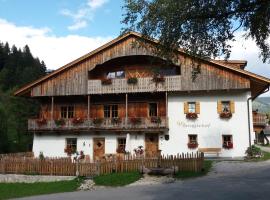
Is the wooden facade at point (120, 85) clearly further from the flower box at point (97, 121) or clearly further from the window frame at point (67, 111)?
the flower box at point (97, 121)

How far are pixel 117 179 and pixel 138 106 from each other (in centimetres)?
1473

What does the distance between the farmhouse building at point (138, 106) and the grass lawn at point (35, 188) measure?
8872 mm

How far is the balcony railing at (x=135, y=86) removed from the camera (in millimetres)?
32181

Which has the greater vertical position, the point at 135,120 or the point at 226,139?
the point at 135,120

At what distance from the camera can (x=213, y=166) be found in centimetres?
2403

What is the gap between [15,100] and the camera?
68250mm

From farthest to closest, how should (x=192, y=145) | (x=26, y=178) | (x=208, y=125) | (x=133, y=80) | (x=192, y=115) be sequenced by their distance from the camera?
(x=133, y=80) < (x=192, y=115) < (x=208, y=125) < (x=192, y=145) < (x=26, y=178)

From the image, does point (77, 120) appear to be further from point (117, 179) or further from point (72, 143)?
point (117, 179)

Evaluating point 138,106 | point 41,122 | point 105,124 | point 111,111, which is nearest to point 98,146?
point 105,124

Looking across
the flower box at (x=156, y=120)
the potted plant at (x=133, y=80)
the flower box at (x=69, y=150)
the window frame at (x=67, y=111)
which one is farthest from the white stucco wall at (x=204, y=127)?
the window frame at (x=67, y=111)

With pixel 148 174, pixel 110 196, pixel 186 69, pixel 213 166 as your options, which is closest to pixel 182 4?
pixel 110 196

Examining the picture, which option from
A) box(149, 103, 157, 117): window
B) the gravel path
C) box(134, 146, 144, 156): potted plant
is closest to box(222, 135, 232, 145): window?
box(149, 103, 157, 117): window

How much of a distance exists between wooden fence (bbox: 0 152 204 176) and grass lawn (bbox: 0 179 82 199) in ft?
4.17

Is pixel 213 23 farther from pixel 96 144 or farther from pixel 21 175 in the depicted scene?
pixel 96 144
